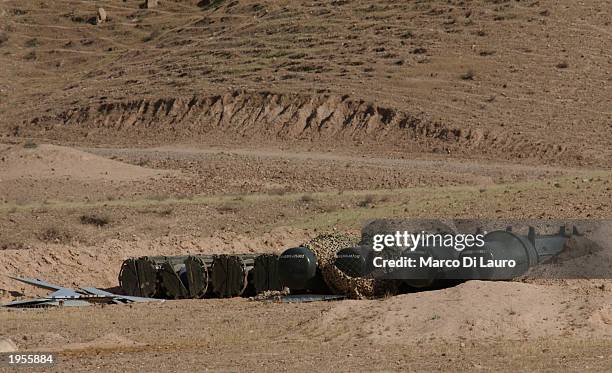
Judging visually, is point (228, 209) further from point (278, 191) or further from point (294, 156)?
point (294, 156)

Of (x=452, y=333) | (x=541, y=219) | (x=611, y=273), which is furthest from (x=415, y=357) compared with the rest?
(x=541, y=219)

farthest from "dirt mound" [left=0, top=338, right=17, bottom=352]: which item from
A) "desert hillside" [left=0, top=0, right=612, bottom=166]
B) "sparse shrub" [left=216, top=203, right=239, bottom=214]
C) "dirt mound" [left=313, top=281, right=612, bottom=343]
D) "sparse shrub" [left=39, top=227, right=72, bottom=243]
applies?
"desert hillside" [left=0, top=0, right=612, bottom=166]

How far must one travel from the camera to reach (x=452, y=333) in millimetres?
15617

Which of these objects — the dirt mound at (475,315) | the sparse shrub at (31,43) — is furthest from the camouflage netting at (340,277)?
the sparse shrub at (31,43)

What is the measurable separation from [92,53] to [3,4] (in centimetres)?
1254

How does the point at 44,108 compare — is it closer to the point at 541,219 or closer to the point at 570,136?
the point at 570,136

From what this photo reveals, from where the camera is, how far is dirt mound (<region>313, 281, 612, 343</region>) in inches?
617

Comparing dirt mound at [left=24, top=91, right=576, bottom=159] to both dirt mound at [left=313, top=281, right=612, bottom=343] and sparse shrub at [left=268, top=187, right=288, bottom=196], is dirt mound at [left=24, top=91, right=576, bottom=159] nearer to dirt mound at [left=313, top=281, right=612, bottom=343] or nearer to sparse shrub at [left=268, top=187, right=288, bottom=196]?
sparse shrub at [left=268, top=187, right=288, bottom=196]

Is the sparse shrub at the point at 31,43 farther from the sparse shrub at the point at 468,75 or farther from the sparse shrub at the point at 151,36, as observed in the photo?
the sparse shrub at the point at 468,75

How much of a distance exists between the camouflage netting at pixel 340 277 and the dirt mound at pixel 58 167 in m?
15.6

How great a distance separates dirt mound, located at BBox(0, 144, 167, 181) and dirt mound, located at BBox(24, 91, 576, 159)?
1203cm

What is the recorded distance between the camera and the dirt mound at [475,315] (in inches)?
617

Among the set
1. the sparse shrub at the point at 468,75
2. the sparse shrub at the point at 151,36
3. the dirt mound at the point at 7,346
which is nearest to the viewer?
the dirt mound at the point at 7,346

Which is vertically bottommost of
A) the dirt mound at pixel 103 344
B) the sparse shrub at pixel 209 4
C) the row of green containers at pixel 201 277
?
the row of green containers at pixel 201 277
